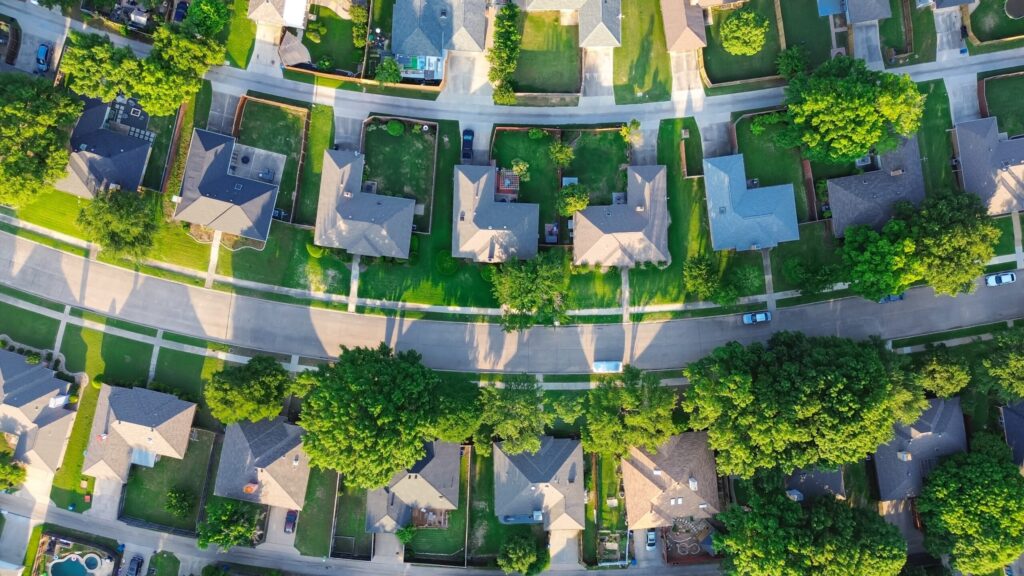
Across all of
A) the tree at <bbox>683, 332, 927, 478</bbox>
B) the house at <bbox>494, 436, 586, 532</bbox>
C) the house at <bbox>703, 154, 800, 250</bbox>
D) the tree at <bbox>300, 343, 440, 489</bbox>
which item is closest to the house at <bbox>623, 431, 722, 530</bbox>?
the tree at <bbox>683, 332, 927, 478</bbox>

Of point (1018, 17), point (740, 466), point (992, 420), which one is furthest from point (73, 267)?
point (1018, 17)

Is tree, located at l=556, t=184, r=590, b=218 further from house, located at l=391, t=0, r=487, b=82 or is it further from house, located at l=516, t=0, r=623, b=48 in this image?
house, located at l=391, t=0, r=487, b=82

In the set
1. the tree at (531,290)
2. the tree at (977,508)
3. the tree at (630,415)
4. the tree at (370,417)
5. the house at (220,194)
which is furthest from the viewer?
the house at (220,194)

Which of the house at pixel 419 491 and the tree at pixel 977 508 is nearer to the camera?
the tree at pixel 977 508

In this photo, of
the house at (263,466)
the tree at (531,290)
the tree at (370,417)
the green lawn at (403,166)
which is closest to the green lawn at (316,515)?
the house at (263,466)

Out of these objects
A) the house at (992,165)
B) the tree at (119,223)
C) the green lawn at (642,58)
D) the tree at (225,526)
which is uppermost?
the green lawn at (642,58)

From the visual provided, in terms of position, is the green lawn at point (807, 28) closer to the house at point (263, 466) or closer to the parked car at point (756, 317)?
the parked car at point (756, 317)
